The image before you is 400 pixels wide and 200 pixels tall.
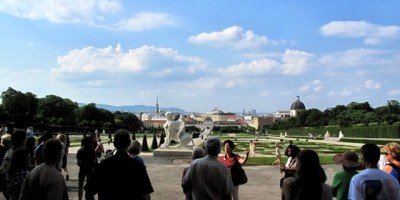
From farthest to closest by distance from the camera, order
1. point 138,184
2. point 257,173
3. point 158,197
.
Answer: point 257,173
point 158,197
point 138,184

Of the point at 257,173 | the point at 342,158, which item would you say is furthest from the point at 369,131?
the point at 342,158

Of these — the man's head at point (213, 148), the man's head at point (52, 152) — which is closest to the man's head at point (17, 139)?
the man's head at point (52, 152)

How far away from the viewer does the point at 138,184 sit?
A: 4.95 metres

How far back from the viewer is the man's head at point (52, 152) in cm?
517

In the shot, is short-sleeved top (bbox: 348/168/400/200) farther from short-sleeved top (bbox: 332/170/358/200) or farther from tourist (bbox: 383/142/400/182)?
tourist (bbox: 383/142/400/182)

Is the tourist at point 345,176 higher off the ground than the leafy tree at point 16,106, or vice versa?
the leafy tree at point 16,106

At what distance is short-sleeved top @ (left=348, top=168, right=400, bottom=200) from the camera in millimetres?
4816

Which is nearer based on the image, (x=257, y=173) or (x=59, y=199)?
(x=59, y=199)

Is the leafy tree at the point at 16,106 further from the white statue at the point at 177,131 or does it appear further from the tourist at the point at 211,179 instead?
the tourist at the point at 211,179

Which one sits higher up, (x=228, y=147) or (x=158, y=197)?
(x=228, y=147)

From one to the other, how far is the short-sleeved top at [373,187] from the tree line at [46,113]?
65676 millimetres

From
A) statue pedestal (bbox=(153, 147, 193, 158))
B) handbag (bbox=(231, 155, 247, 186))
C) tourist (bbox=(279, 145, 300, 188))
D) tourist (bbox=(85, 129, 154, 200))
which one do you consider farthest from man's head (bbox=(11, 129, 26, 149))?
statue pedestal (bbox=(153, 147, 193, 158))

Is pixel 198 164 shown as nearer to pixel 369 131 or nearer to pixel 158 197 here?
pixel 158 197

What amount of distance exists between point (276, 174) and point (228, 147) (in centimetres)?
1026
